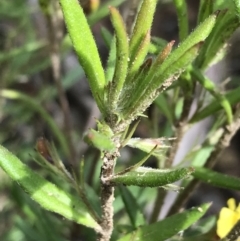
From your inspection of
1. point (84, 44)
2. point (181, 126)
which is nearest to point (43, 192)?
point (84, 44)

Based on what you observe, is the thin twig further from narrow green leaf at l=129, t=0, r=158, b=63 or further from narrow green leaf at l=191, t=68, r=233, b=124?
narrow green leaf at l=129, t=0, r=158, b=63

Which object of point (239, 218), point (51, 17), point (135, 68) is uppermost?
point (51, 17)

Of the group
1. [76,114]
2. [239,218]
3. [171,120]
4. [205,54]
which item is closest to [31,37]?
[76,114]

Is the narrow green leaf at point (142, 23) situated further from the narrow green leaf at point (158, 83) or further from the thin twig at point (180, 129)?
the thin twig at point (180, 129)

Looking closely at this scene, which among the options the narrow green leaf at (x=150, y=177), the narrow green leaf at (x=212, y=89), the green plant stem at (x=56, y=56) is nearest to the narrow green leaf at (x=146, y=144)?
the narrow green leaf at (x=150, y=177)

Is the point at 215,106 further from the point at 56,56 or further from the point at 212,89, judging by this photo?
the point at 56,56

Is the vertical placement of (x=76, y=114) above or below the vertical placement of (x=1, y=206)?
above

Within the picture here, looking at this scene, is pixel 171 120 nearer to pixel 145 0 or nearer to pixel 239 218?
pixel 239 218
